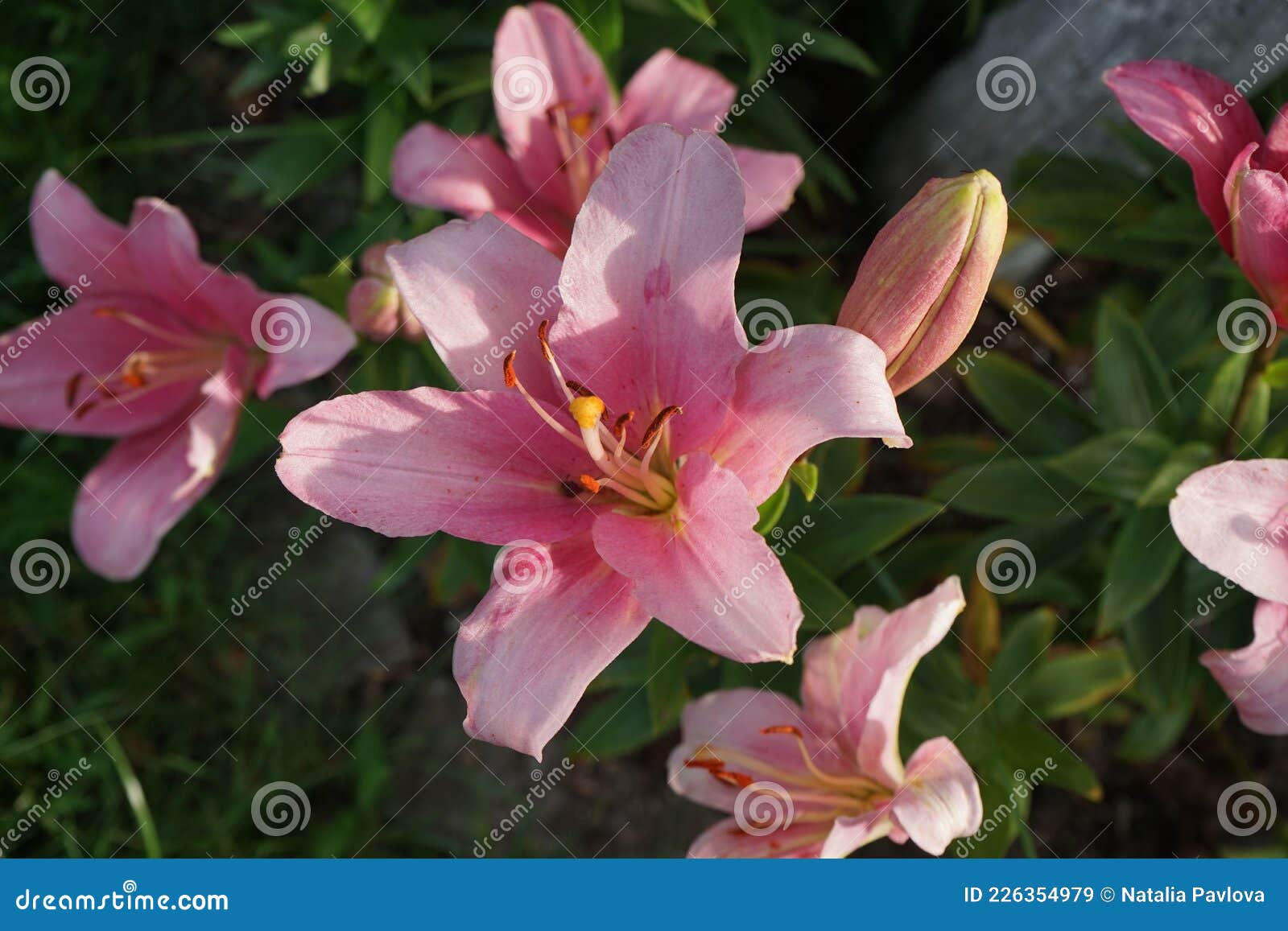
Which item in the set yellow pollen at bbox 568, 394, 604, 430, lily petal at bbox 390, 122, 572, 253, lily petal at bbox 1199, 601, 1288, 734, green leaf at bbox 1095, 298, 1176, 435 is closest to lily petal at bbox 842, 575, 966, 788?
lily petal at bbox 1199, 601, 1288, 734

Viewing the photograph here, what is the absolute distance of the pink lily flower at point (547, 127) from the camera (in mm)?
1673

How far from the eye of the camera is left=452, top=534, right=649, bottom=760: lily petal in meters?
1.17

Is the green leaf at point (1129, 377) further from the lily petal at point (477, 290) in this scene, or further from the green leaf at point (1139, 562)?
the lily petal at point (477, 290)

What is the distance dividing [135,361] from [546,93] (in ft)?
2.68

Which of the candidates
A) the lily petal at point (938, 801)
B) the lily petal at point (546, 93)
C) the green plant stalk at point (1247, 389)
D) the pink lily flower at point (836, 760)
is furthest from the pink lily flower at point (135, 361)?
the green plant stalk at point (1247, 389)

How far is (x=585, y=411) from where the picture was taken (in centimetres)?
118

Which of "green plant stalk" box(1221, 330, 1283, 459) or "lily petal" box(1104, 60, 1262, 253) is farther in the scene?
"green plant stalk" box(1221, 330, 1283, 459)

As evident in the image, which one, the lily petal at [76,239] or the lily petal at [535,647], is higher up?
the lily petal at [535,647]

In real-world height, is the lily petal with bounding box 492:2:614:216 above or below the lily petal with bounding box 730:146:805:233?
below

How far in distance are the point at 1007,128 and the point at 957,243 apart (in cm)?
117

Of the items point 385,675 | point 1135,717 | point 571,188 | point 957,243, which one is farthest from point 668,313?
point 385,675

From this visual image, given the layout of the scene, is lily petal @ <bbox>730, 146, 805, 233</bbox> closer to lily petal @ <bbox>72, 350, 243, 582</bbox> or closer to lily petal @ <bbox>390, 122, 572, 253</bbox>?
lily petal @ <bbox>390, 122, 572, 253</bbox>

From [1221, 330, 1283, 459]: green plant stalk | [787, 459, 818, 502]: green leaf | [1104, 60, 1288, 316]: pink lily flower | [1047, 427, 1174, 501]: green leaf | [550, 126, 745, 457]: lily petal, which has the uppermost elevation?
[1104, 60, 1288, 316]: pink lily flower

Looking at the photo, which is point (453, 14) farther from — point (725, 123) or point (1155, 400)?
point (1155, 400)
